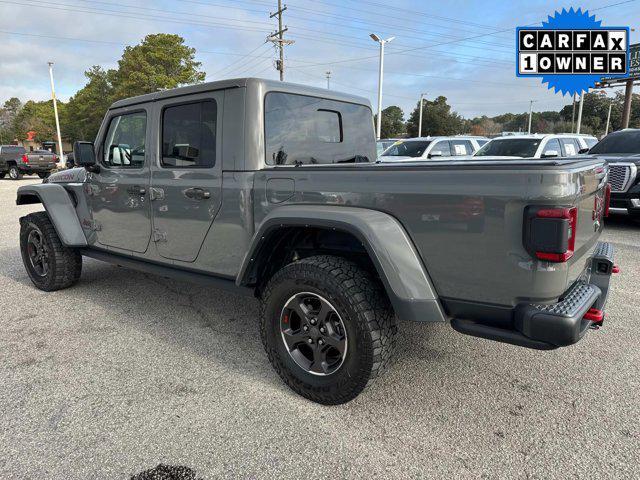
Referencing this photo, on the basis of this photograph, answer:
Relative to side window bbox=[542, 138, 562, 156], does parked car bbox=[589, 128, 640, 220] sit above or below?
below

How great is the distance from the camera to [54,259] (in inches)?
178

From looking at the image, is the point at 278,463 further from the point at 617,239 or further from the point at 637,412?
the point at 617,239

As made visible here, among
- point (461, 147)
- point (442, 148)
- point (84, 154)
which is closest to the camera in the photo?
point (84, 154)

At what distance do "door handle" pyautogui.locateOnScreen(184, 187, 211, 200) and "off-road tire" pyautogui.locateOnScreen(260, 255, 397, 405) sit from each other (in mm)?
827

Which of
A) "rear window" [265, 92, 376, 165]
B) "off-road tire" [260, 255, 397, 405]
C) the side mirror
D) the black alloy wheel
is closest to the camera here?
"off-road tire" [260, 255, 397, 405]

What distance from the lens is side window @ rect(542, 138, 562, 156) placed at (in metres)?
10.4

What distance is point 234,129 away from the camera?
296cm

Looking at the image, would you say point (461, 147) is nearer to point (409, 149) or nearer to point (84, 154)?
point (409, 149)

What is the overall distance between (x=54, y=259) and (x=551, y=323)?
14.7ft

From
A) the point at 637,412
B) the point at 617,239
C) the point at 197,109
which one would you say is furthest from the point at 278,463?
the point at 617,239

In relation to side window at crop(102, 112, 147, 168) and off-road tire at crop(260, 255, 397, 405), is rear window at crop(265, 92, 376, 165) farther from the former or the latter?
side window at crop(102, 112, 147, 168)

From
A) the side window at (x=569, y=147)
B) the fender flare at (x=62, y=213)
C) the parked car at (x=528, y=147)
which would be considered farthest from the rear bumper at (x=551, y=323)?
the side window at (x=569, y=147)

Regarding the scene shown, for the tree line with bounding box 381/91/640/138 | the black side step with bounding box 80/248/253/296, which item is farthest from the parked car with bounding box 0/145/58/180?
the tree line with bounding box 381/91/640/138

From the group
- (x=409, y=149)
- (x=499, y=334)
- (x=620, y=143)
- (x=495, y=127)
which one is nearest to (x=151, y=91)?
(x=409, y=149)
